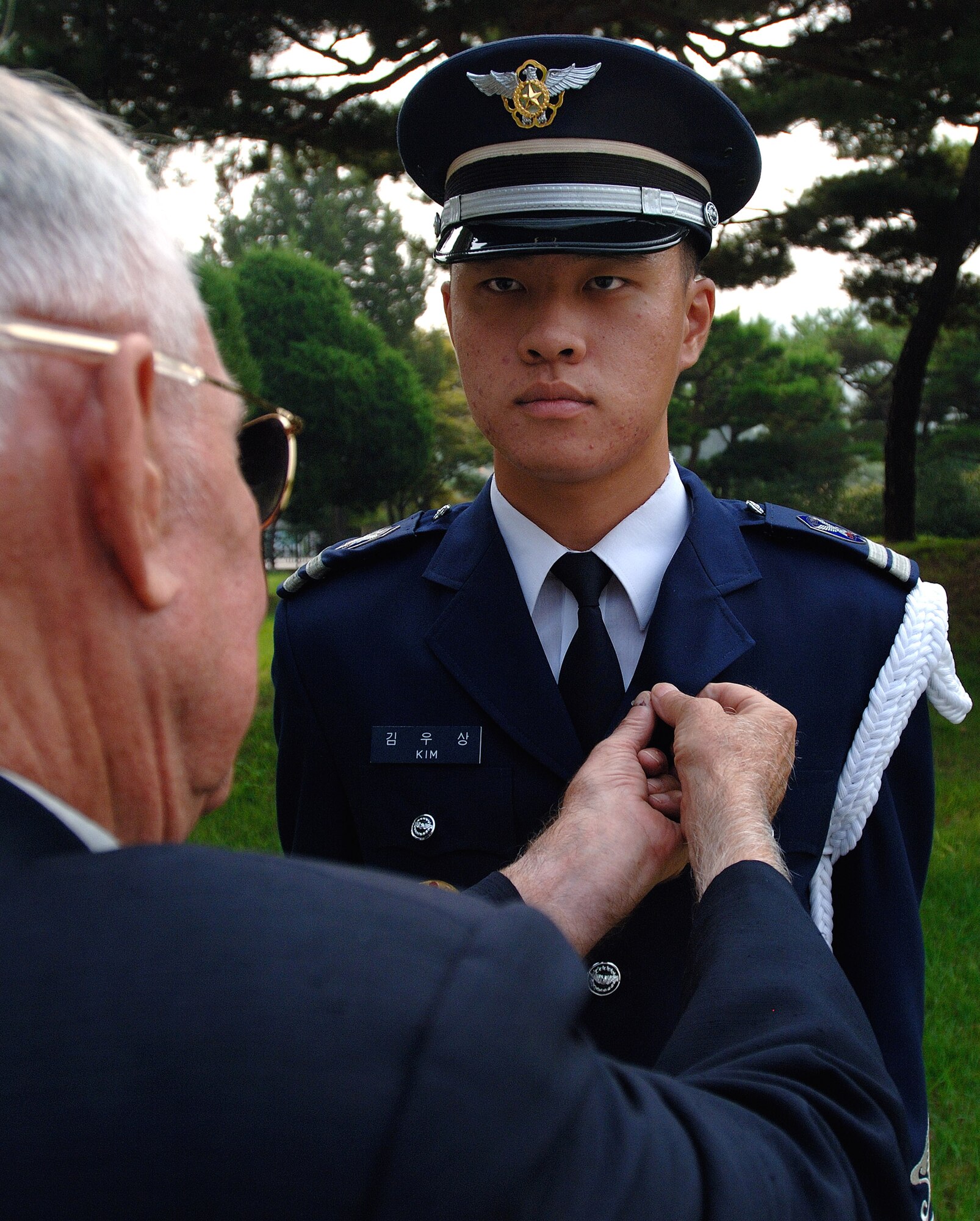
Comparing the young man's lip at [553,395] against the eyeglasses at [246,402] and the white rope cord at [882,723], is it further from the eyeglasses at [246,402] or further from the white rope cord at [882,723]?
the white rope cord at [882,723]

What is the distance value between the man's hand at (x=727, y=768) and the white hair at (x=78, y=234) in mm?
902

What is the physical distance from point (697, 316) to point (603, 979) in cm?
121

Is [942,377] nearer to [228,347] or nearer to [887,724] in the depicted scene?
[228,347]

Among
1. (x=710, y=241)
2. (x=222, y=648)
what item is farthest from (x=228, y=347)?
(x=222, y=648)

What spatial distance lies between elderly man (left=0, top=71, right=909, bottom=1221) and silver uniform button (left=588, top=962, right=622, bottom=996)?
0.54 meters

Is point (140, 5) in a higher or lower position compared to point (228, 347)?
higher

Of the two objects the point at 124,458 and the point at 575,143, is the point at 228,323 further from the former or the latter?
the point at 124,458

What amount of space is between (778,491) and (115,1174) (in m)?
25.8

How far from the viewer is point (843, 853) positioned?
185cm

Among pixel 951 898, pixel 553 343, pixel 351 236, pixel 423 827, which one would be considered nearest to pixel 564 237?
pixel 553 343

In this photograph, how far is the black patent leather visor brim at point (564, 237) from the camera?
1743 mm

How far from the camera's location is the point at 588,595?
74.2 inches

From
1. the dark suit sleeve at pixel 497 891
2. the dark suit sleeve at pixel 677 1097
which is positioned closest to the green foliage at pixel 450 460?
the dark suit sleeve at pixel 497 891

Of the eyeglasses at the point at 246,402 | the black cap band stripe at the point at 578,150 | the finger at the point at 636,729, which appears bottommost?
the finger at the point at 636,729
